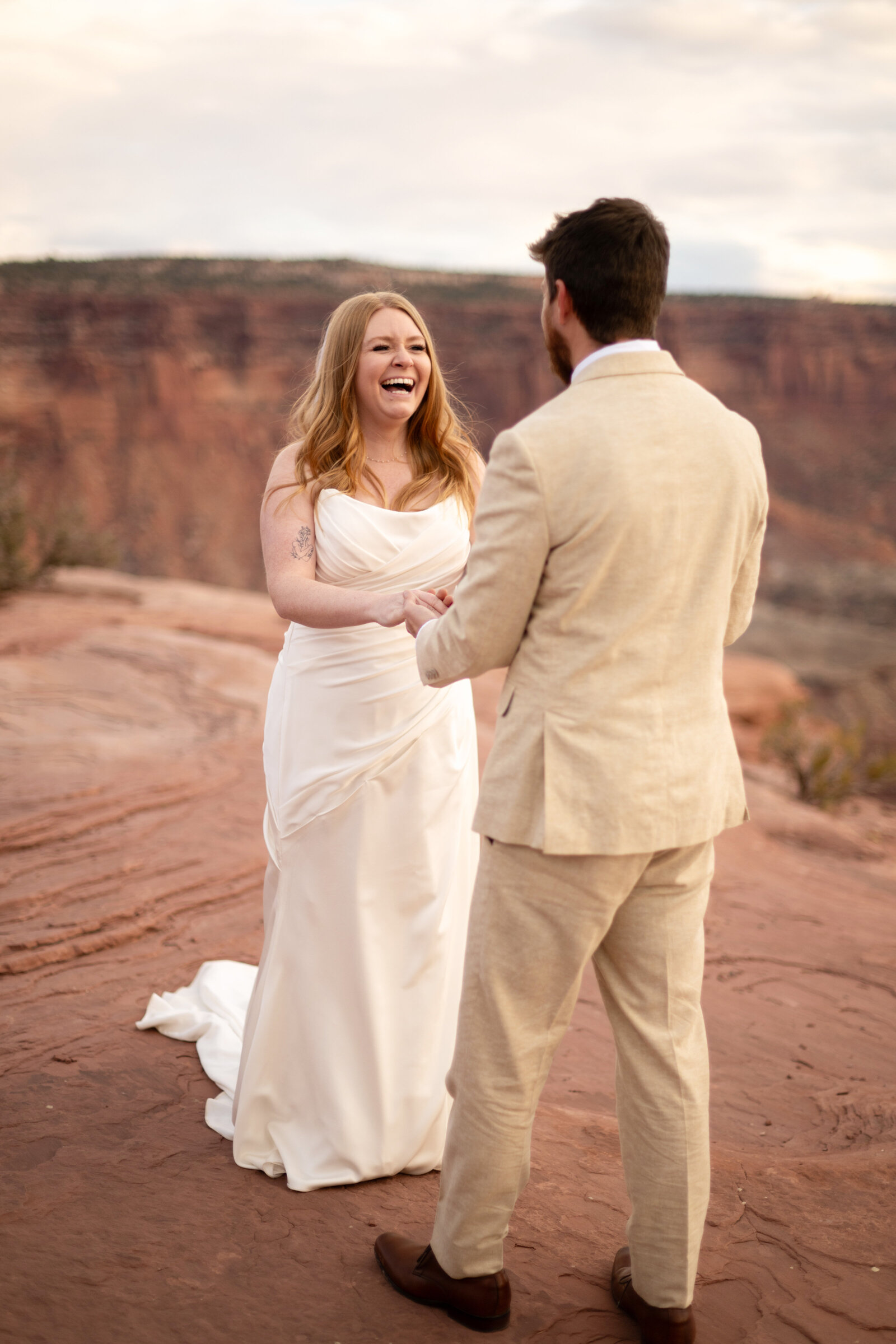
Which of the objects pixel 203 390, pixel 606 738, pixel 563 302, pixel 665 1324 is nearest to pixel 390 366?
pixel 563 302

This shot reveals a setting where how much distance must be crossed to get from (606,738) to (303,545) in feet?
3.93

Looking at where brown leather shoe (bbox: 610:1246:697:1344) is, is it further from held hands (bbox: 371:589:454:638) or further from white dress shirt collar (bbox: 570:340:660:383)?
white dress shirt collar (bbox: 570:340:660:383)

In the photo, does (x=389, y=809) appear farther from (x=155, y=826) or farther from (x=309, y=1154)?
(x=155, y=826)

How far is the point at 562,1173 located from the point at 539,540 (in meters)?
1.96

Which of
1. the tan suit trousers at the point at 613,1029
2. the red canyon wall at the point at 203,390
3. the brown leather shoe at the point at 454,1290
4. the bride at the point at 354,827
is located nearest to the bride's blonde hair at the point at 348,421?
the bride at the point at 354,827

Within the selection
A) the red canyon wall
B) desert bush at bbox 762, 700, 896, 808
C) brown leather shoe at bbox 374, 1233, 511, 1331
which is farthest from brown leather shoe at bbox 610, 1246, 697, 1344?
the red canyon wall

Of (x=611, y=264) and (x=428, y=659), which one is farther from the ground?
(x=611, y=264)

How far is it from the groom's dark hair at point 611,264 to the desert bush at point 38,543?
11.1 meters

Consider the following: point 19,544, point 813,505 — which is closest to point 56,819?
point 19,544

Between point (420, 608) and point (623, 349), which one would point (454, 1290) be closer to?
point (420, 608)

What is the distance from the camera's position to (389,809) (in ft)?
8.85

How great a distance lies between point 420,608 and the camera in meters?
2.29

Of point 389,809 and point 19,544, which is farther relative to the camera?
point 19,544

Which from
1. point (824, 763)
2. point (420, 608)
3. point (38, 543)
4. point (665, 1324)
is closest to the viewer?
point (665, 1324)
